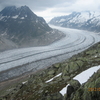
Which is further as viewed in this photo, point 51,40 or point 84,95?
point 51,40

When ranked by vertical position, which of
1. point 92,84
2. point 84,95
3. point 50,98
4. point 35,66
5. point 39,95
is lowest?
point 35,66

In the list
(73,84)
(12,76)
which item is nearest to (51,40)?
(12,76)

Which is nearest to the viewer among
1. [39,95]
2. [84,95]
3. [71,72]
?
[84,95]

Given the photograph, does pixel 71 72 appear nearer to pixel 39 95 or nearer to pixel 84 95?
pixel 39 95

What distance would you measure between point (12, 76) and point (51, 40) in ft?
418

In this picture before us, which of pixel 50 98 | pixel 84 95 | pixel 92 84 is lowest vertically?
pixel 50 98

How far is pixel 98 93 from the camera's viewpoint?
1426 cm

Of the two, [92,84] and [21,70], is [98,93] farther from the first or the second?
[21,70]

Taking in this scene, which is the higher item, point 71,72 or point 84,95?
point 84,95

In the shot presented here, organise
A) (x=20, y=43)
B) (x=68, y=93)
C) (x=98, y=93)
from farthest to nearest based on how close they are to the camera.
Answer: (x=20, y=43) → (x=68, y=93) → (x=98, y=93)

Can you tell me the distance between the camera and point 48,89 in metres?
26.4

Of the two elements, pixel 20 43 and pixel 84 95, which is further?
pixel 20 43

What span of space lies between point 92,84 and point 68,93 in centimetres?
422

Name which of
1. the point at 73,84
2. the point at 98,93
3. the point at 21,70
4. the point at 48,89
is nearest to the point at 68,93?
the point at 73,84
